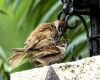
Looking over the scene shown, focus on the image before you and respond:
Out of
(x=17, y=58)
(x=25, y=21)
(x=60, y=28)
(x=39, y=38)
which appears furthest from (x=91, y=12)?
(x=25, y=21)

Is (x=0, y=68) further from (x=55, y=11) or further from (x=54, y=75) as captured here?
(x=54, y=75)

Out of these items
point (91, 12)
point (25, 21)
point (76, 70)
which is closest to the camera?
point (76, 70)

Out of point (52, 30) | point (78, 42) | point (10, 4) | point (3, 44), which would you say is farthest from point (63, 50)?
point (3, 44)

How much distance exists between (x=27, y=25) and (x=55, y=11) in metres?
0.45

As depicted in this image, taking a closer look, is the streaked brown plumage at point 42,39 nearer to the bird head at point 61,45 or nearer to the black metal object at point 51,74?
the bird head at point 61,45

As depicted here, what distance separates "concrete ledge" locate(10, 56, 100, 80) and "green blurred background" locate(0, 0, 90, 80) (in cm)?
186

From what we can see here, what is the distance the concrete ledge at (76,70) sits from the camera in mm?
2686

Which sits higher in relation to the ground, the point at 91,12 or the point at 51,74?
the point at 91,12

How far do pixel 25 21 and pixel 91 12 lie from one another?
8.42 ft

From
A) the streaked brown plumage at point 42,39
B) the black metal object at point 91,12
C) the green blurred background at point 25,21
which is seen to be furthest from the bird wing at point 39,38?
the green blurred background at point 25,21

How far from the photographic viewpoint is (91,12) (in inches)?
124

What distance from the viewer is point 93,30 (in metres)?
3.17

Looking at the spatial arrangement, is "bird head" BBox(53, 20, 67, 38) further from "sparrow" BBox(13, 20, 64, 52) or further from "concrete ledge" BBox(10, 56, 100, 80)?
"concrete ledge" BBox(10, 56, 100, 80)

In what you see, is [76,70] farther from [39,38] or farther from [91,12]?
[91,12]
